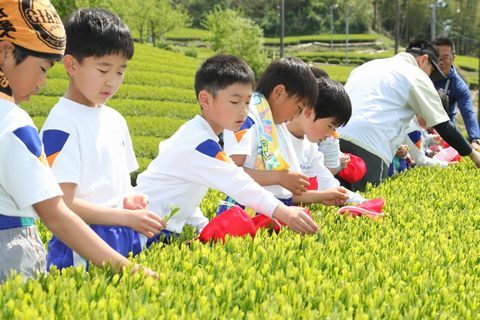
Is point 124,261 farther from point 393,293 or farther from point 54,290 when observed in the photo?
point 393,293

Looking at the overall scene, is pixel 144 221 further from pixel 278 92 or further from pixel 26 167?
pixel 278 92

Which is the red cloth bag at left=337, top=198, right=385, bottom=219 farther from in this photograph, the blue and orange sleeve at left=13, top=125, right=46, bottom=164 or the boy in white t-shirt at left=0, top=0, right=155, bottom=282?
the blue and orange sleeve at left=13, top=125, right=46, bottom=164

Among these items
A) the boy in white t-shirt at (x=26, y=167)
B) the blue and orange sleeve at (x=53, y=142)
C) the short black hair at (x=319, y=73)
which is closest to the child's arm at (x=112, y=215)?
the blue and orange sleeve at (x=53, y=142)

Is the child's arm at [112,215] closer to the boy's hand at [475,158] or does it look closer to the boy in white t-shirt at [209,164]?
the boy in white t-shirt at [209,164]

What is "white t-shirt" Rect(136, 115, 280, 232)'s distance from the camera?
3.09 m

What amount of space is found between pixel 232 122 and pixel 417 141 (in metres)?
4.01

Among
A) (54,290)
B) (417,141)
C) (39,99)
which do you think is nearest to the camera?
(54,290)

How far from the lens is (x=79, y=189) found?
2.74 m

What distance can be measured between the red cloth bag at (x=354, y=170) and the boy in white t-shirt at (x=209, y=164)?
7.80 ft

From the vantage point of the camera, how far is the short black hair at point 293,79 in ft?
12.9

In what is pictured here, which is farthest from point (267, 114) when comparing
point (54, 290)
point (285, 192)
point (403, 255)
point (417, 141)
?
point (417, 141)

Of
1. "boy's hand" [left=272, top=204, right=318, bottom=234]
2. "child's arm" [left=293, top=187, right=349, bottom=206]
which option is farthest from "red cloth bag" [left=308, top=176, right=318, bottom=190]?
"boy's hand" [left=272, top=204, right=318, bottom=234]

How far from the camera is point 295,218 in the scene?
3141 mm

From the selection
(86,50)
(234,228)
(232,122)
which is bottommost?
(234,228)
